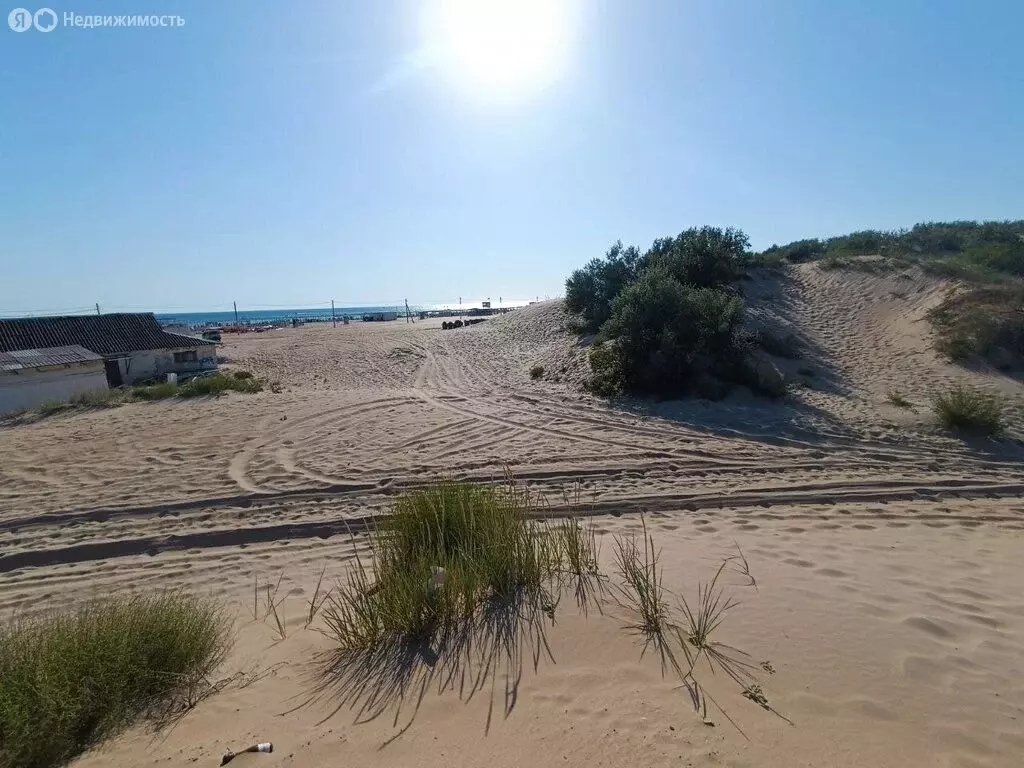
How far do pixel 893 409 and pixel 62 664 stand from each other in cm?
1337

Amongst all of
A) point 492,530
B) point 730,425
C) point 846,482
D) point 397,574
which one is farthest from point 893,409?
point 397,574

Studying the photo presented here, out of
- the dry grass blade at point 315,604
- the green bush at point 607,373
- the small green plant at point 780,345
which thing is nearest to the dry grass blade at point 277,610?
the dry grass blade at point 315,604

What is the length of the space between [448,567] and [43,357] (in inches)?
845

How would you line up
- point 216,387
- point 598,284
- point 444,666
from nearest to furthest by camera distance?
1. point 444,666
2. point 216,387
3. point 598,284

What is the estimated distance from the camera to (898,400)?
11578mm

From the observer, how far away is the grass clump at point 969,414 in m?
9.68

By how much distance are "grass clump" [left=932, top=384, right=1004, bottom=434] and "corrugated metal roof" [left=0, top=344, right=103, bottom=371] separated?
24732mm

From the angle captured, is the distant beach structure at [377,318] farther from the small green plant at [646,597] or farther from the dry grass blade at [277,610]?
the small green plant at [646,597]

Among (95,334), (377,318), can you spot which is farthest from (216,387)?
(377,318)

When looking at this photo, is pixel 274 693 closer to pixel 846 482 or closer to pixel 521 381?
pixel 846 482

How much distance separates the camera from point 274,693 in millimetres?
3340

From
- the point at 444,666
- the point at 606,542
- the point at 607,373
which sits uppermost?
the point at 607,373

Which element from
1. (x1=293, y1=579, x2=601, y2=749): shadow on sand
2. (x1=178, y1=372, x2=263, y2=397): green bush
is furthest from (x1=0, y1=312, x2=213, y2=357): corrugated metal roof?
(x1=293, y1=579, x2=601, y2=749): shadow on sand

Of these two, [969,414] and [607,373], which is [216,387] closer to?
[607,373]
